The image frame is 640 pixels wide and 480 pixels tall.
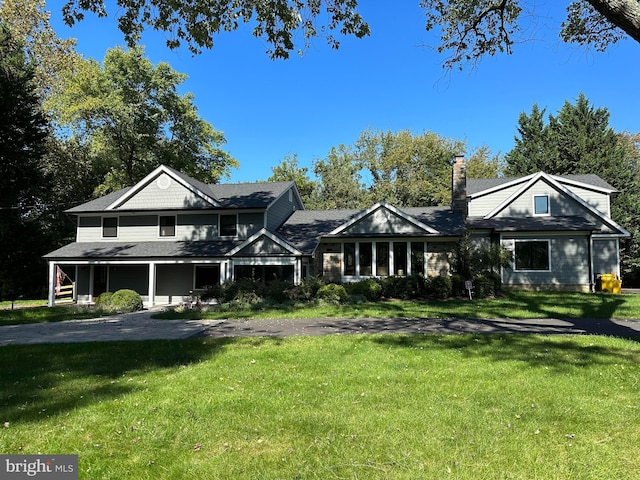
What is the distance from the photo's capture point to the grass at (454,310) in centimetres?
1215

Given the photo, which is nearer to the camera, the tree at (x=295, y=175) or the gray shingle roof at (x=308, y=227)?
the gray shingle roof at (x=308, y=227)

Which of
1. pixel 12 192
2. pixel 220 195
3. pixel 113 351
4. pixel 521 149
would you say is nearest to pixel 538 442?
pixel 113 351

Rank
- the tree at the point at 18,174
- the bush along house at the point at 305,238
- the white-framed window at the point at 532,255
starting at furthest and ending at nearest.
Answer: the tree at the point at 18,174
the white-framed window at the point at 532,255
the bush along house at the point at 305,238

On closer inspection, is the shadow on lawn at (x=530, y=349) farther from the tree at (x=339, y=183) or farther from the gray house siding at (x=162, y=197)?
the tree at (x=339, y=183)

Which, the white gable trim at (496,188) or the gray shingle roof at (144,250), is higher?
the white gable trim at (496,188)

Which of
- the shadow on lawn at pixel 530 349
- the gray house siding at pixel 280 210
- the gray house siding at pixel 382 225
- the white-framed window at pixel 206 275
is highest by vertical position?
the gray house siding at pixel 280 210

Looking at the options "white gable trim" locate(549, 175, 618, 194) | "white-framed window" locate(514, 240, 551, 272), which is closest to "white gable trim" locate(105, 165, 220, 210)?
"white-framed window" locate(514, 240, 551, 272)

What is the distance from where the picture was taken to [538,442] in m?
3.70

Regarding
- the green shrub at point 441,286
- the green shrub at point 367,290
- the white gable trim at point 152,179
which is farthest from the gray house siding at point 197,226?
A: the green shrub at point 441,286

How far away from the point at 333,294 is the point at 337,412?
1213cm

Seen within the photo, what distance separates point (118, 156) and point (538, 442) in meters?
34.1

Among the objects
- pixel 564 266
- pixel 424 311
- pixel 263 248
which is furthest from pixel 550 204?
pixel 263 248

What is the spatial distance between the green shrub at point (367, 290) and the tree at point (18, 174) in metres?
21.9

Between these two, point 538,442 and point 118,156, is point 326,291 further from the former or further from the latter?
point 118,156
